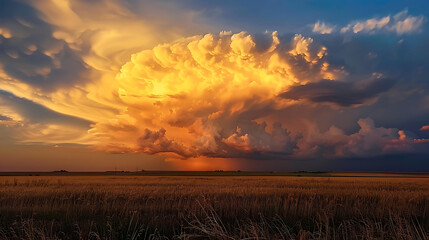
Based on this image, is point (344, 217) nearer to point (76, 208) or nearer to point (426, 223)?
point (426, 223)

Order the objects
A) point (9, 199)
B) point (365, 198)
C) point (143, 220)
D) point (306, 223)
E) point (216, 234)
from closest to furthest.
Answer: point (216, 234) → point (143, 220) → point (306, 223) → point (9, 199) → point (365, 198)

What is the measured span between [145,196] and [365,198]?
1172 cm

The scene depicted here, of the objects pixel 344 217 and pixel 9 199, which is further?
pixel 9 199

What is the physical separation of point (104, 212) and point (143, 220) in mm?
2512

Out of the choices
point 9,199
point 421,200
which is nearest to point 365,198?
point 421,200

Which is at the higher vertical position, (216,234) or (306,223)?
(216,234)

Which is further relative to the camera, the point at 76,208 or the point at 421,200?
the point at 421,200

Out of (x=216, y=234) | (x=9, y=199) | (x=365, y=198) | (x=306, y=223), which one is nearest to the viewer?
(x=216, y=234)

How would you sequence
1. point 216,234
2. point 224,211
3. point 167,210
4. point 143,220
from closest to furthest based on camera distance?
point 216,234 < point 143,220 < point 224,211 < point 167,210

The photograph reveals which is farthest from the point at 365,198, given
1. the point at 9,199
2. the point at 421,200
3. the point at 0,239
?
the point at 9,199

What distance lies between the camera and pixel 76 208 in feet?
39.9

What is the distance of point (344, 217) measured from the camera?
11547mm

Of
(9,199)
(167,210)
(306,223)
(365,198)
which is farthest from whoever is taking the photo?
(365,198)

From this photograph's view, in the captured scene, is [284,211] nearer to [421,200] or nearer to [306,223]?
[306,223]
